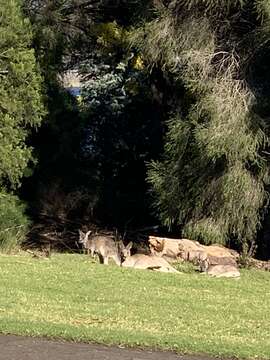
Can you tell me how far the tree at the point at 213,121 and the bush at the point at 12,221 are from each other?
4306mm

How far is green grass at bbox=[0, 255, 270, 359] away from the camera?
8.74 meters

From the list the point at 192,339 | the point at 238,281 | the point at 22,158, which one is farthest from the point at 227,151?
the point at 192,339

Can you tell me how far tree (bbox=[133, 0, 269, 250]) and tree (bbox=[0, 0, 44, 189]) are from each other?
2875mm

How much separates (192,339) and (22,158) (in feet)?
41.9

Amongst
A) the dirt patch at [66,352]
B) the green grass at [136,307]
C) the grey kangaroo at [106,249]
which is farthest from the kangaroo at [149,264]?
the dirt patch at [66,352]

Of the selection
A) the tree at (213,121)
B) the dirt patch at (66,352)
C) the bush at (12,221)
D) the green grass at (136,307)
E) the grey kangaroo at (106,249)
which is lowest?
the dirt patch at (66,352)

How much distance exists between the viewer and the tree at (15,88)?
20172 millimetres

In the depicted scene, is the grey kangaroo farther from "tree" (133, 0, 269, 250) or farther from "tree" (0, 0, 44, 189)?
"tree" (0, 0, 44, 189)

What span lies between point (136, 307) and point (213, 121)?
8.47 meters

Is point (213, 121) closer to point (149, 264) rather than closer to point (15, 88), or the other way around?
point (149, 264)

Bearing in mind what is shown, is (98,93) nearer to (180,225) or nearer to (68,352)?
(180,225)

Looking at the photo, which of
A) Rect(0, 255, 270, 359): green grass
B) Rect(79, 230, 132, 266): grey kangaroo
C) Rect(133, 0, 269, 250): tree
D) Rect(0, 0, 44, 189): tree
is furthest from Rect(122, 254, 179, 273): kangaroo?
Rect(0, 0, 44, 189): tree

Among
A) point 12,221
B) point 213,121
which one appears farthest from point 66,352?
point 12,221

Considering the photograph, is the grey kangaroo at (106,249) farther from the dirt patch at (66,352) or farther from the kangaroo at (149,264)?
the dirt patch at (66,352)
